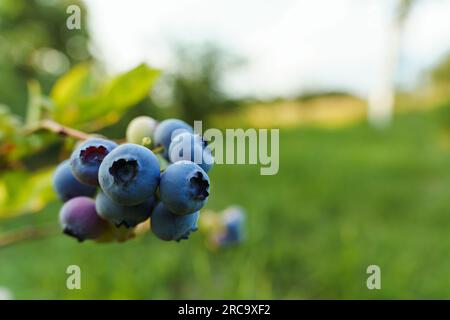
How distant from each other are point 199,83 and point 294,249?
10.1 feet

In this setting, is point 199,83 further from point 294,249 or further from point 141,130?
point 141,130

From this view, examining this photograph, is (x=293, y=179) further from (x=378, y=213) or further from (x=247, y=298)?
(x=247, y=298)

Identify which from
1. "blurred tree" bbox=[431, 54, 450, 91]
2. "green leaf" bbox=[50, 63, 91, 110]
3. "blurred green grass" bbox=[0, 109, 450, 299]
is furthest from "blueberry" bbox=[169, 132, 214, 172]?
"blurred tree" bbox=[431, 54, 450, 91]

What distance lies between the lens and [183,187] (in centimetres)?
30

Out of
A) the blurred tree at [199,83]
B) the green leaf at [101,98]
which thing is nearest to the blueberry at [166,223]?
the green leaf at [101,98]

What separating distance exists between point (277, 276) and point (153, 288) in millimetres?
368

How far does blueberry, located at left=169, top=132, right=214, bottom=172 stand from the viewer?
33 cm

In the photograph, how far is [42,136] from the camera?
52cm

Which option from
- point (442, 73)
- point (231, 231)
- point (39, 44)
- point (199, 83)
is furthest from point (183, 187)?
point (442, 73)

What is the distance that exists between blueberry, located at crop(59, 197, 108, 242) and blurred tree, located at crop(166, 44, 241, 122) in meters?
3.76

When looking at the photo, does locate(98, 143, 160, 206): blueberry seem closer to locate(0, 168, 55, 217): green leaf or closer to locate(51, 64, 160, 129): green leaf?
locate(51, 64, 160, 129): green leaf

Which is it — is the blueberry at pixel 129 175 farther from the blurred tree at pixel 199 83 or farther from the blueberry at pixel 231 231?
the blurred tree at pixel 199 83
